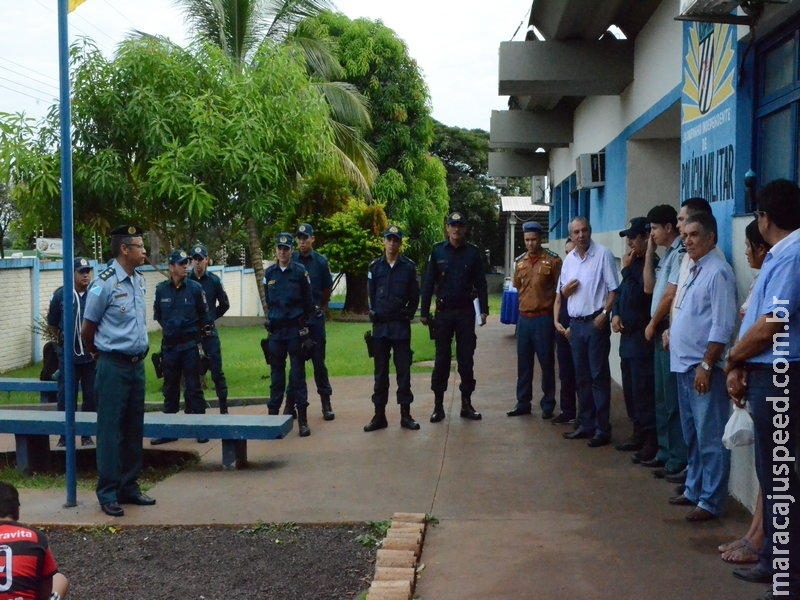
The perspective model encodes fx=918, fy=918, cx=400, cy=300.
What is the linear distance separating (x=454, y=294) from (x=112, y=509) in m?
4.15

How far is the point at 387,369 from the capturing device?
905cm

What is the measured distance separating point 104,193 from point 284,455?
227 inches

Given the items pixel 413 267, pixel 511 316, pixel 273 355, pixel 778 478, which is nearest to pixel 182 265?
pixel 273 355

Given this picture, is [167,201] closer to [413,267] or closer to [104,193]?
[104,193]

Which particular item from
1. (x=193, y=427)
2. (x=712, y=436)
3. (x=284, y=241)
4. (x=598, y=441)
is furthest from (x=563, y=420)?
(x=193, y=427)

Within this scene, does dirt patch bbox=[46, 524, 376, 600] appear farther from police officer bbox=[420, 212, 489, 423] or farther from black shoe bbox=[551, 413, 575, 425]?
black shoe bbox=[551, 413, 575, 425]

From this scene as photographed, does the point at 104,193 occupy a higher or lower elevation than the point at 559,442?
higher

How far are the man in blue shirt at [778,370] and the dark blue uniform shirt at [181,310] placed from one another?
5.97 metres

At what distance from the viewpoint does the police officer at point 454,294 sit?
9.25m

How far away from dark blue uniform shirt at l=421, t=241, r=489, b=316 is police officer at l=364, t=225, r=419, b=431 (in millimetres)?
231

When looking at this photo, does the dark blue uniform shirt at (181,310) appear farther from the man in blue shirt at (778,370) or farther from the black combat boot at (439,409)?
the man in blue shirt at (778,370)

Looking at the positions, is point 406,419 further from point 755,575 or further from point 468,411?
point 755,575

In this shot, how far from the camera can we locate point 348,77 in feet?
109

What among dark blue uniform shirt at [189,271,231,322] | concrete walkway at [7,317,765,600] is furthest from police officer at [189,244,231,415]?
concrete walkway at [7,317,765,600]
